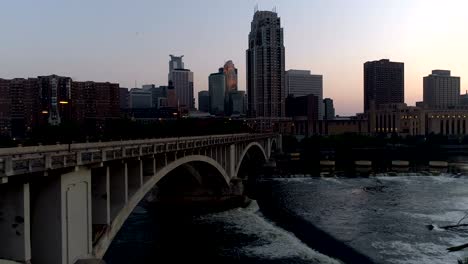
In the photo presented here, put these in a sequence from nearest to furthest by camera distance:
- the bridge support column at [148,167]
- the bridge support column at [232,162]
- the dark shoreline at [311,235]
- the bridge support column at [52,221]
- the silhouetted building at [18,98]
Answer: the bridge support column at [52,221] < the bridge support column at [148,167] < the dark shoreline at [311,235] < the bridge support column at [232,162] < the silhouetted building at [18,98]

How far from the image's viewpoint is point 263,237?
4847 centimetres

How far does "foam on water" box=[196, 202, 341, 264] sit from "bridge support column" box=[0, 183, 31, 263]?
27566 millimetres

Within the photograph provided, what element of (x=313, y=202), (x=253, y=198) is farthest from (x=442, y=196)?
(x=253, y=198)

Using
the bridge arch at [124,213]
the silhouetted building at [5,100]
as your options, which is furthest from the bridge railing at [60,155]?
the silhouetted building at [5,100]

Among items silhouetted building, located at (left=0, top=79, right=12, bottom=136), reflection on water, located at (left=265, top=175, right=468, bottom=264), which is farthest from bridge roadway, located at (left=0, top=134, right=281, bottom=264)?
silhouetted building, located at (left=0, top=79, right=12, bottom=136)

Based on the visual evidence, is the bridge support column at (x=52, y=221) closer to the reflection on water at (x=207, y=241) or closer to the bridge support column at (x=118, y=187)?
the bridge support column at (x=118, y=187)

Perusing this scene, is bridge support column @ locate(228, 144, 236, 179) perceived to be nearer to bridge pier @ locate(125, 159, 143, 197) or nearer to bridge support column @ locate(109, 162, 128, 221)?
bridge pier @ locate(125, 159, 143, 197)

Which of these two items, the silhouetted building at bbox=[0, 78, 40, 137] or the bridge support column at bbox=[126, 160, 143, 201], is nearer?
the bridge support column at bbox=[126, 160, 143, 201]

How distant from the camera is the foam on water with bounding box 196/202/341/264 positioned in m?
41.4

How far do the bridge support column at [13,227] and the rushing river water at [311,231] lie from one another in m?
23.9

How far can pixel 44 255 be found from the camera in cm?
1944

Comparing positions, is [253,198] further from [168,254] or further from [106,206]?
[106,206]

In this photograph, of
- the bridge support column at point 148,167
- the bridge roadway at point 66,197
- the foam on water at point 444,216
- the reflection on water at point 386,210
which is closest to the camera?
the bridge roadway at point 66,197

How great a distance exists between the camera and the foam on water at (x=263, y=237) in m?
41.4
